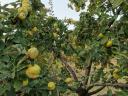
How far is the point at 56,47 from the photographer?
4.49 m

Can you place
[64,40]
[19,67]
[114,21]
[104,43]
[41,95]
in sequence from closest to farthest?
[19,67] → [41,95] → [104,43] → [114,21] → [64,40]

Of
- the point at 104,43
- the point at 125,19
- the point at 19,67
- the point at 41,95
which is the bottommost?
the point at 41,95

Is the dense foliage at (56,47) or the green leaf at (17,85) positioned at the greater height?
the dense foliage at (56,47)

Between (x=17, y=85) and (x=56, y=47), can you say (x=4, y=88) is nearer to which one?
(x=17, y=85)

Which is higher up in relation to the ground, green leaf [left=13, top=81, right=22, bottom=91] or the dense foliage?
the dense foliage

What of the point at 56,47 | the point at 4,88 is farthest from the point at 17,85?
the point at 56,47

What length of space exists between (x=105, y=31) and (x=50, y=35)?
109 centimetres

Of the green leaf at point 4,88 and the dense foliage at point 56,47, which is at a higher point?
the dense foliage at point 56,47

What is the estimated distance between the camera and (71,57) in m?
4.82

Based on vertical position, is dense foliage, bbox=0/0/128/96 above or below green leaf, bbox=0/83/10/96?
above

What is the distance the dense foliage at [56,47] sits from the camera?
86.7 inches

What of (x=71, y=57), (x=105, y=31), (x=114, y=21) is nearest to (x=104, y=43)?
(x=105, y=31)

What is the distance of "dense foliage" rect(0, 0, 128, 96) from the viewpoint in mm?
2201

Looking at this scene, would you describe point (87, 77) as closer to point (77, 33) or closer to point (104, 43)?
point (77, 33)
